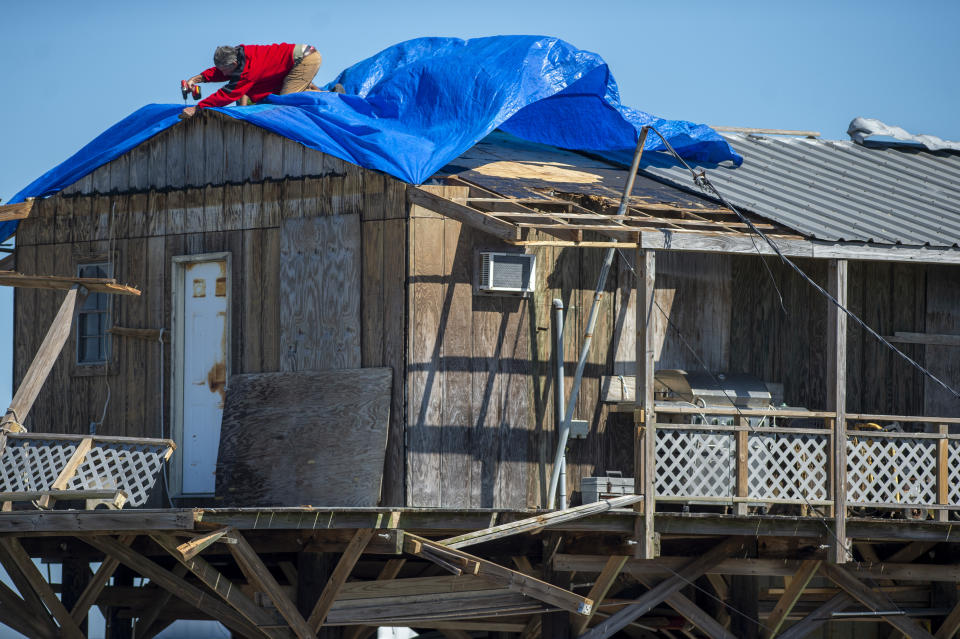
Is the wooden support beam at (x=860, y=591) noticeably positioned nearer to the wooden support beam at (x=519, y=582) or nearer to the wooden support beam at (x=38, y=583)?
the wooden support beam at (x=519, y=582)

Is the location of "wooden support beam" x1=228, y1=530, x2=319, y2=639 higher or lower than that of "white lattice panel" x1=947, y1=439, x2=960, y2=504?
lower

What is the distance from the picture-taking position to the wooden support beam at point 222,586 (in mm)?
13695

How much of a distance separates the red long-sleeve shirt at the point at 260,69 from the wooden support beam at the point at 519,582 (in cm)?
625

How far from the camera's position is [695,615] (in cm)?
1537

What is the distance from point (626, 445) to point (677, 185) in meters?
3.33

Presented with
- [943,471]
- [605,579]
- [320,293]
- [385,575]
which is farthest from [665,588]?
[320,293]

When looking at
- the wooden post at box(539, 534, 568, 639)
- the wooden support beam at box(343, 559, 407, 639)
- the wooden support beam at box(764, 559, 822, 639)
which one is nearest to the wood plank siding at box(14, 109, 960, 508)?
the wooden post at box(539, 534, 568, 639)

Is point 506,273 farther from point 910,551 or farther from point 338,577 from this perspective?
point 910,551

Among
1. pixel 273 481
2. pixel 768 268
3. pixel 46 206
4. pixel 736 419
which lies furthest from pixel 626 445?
pixel 46 206

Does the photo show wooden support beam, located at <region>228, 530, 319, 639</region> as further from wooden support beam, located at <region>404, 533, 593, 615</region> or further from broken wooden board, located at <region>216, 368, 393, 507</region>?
wooden support beam, located at <region>404, 533, 593, 615</region>

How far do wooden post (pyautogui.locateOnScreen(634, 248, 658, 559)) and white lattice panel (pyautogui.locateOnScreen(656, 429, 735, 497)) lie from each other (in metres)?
0.17

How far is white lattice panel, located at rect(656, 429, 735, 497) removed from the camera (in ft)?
46.8

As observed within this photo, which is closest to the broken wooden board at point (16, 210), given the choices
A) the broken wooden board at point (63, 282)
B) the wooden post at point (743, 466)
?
the broken wooden board at point (63, 282)

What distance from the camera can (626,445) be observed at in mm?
15359
